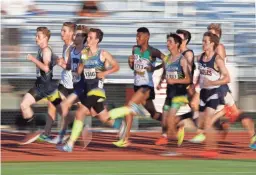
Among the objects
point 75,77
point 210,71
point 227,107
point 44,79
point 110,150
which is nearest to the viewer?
point 210,71

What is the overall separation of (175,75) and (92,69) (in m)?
1.07

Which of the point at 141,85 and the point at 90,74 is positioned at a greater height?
the point at 90,74

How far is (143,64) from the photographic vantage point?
13.5 meters

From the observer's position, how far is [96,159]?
39.2 feet

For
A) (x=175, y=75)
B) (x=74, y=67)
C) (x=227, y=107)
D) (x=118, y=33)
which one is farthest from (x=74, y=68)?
(x=118, y=33)

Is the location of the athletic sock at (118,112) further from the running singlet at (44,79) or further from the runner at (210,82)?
the runner at (210,82)

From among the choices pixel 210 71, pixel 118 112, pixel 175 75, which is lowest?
pixel 118 112

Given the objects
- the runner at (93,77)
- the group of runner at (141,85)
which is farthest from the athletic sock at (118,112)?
the runner at (93,77)

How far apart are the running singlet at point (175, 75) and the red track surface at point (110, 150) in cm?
73

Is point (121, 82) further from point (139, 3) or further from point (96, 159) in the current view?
point (96, 159)

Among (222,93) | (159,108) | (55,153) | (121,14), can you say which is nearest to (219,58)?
(222,93)

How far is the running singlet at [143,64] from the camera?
13445mm

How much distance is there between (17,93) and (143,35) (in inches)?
135

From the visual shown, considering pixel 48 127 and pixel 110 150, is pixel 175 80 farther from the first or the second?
pixel 48 127
